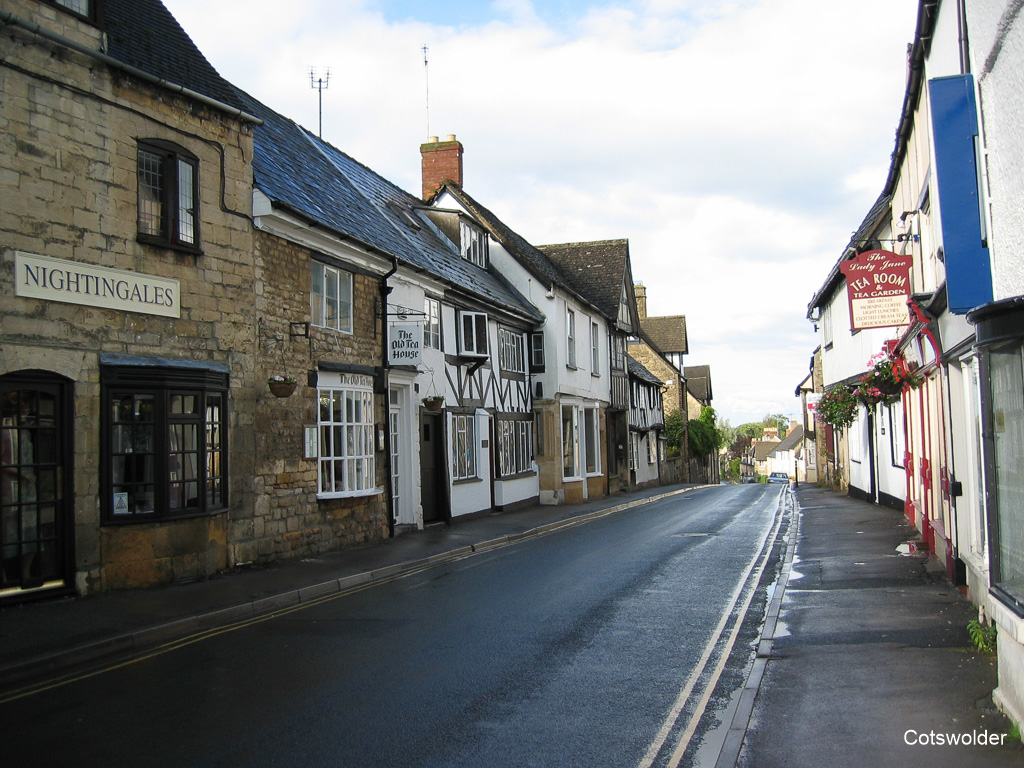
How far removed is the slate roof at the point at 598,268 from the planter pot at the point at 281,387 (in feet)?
71.3

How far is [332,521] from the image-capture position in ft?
47.6

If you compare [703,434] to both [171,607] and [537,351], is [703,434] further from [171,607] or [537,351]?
[171,607]

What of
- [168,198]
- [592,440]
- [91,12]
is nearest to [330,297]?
[168,198]

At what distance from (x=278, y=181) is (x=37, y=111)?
16.2 feet

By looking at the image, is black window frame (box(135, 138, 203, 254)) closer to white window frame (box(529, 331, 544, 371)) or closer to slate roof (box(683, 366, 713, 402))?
white window frame (box(529, 331, 544, 371))

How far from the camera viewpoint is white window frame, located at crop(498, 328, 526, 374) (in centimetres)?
2434

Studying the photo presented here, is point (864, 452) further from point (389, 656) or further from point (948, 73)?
point (389, 656)

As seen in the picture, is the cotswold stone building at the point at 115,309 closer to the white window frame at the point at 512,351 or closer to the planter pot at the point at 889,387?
the planter pot at the point at 889,387

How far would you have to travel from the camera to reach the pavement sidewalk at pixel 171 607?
766cm

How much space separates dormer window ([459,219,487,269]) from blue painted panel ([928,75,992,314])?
1838cm

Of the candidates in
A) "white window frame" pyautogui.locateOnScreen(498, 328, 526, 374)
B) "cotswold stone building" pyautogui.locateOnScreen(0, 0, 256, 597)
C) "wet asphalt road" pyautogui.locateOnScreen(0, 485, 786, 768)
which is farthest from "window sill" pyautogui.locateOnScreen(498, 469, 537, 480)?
"wet asphalt road" pyautogui.locateOnScreen(0, 485, 786, 768)

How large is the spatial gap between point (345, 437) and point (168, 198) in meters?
5.12

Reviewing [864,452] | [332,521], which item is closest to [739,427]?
[864,452]

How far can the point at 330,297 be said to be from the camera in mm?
14945
